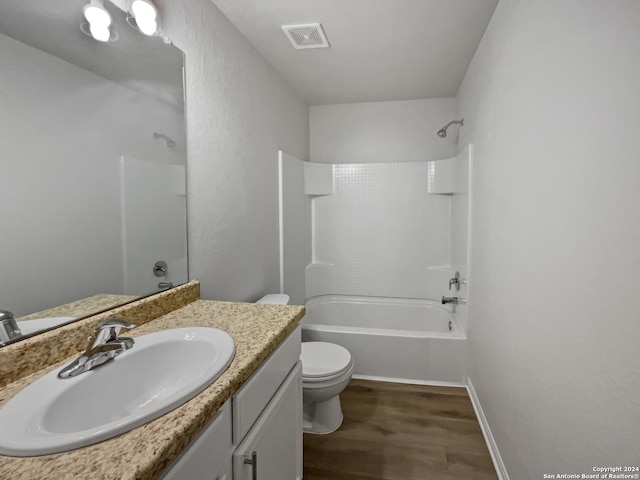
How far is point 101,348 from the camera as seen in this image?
88 cm

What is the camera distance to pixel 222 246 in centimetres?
180

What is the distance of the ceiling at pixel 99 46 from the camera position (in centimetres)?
88

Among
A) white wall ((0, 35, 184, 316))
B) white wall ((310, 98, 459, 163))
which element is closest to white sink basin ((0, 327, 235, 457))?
white wall ((0, 35, 184, 316))

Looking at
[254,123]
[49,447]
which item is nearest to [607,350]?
[49,447]

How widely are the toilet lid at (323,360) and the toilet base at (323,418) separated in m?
0.20

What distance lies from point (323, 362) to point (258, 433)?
1.08 metres

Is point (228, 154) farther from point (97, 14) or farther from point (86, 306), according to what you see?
point (86, 306)

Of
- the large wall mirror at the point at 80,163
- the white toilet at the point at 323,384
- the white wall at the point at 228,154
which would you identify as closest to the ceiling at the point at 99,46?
the large wall mirror at the point at 80,163

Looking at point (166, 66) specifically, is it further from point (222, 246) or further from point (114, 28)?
point (222, 246)

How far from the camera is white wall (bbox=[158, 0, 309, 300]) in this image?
1.56 m

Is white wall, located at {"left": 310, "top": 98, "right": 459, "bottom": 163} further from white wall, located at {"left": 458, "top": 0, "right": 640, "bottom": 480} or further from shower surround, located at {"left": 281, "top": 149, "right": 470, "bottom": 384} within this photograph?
white wall, located at {"left": 458, "top": 0, "right": 640, "bottom": 480}

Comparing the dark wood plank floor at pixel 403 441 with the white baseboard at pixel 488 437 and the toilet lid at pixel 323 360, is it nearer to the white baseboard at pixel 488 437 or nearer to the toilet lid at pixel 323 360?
the white baseboard at pixel 488 437

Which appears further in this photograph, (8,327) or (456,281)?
(456,281)

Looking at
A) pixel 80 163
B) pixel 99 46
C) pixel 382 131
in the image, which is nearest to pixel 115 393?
pixel 80 163
